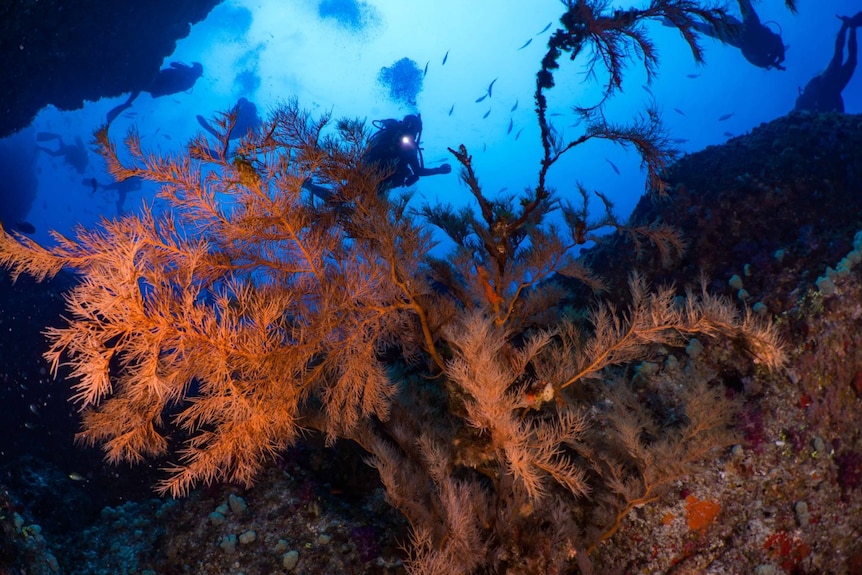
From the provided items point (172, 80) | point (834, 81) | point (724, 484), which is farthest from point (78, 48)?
point (834, 81)

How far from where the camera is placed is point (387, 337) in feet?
14.5

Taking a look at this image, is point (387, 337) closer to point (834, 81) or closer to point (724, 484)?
point (724, 484)

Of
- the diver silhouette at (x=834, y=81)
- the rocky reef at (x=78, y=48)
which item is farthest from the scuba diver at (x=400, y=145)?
the diver silhouette at (x=834, y=81)

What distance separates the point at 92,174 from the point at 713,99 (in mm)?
106424

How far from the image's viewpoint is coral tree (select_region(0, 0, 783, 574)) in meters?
3.10

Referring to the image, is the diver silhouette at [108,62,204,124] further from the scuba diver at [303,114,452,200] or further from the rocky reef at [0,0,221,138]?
the scuba diver at [303,114,452,200]

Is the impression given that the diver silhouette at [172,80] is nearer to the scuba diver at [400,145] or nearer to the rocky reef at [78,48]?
the rocky reef at [78,48]

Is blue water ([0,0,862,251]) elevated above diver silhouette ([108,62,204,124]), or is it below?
above

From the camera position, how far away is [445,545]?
3439 mm

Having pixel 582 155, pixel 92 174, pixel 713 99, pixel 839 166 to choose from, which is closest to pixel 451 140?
pixel 582 155

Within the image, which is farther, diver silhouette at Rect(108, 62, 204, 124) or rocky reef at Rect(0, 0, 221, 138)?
diver silhouette at Rect(108, 62, 204, 124)

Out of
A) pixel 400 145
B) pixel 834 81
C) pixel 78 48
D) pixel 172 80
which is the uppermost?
pixel 834 81

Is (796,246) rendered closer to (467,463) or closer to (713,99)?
(467,463)

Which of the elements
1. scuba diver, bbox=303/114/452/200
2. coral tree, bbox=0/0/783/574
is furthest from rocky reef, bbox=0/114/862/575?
scuba diver, bbox=303/114/452/200
